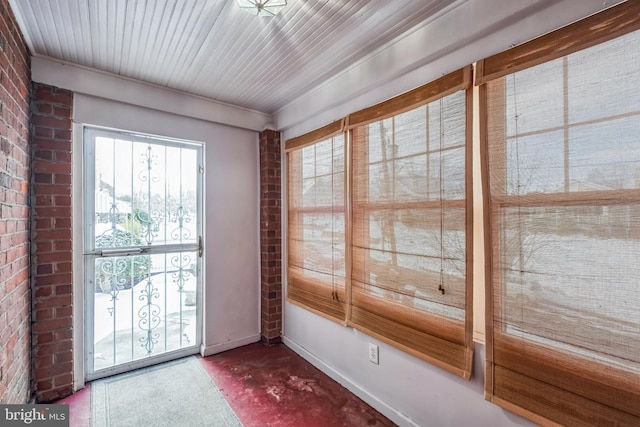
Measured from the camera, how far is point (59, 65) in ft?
7.13

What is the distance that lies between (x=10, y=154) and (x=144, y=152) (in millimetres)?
1040

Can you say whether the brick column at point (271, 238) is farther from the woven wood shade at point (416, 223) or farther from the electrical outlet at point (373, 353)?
the electrical outlet at point (373, 353)

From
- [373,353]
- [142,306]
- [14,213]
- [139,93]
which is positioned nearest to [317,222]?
[373,353]

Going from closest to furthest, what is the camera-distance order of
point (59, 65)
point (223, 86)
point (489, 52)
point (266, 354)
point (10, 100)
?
point (489, 52) < point (10, 100) < point (59, 65) < point (223, 86) < point (266, 354)

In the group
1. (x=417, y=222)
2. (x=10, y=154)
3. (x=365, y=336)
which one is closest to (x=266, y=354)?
(x=365, y=336)

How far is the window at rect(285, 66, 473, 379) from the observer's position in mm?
1605

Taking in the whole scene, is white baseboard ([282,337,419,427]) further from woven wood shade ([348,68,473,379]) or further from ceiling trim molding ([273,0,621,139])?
ceiling trim molding ([273,0,621,139])

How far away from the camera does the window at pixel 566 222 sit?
1.10 m

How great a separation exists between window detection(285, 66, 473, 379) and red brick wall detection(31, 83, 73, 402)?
1920mm

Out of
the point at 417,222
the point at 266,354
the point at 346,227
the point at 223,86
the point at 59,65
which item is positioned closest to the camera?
the point at 417,222

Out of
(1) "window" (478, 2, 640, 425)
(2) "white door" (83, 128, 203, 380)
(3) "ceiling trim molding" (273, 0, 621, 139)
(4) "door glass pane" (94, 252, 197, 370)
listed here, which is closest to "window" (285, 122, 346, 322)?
(3) "ceiling trim molding" (273, 0, 621, 139)

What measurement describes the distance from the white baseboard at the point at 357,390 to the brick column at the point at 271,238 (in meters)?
0.35

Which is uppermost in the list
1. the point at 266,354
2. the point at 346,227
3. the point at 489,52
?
the point at 489,52

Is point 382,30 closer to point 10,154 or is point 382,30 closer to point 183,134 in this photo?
point 183,134
